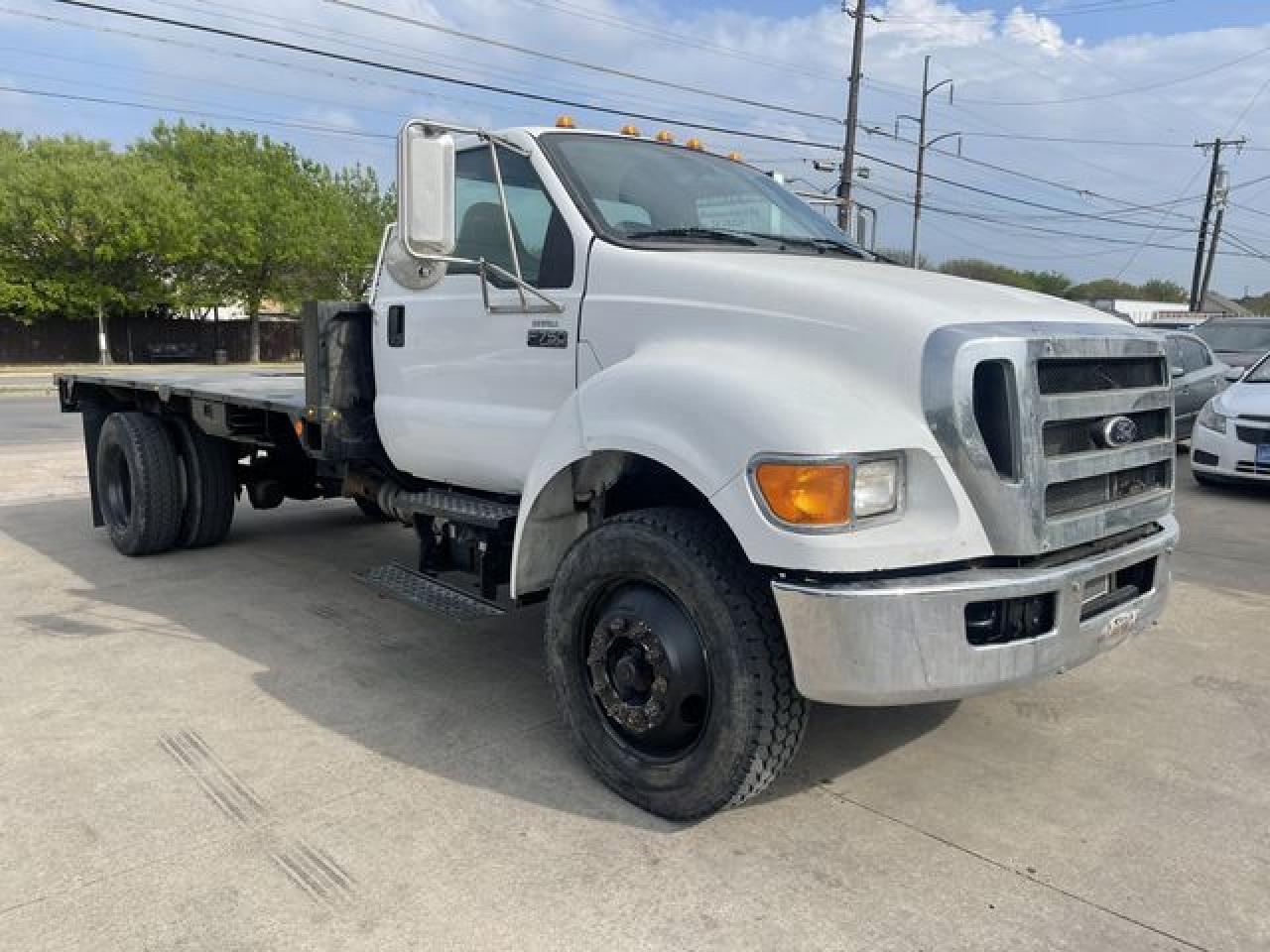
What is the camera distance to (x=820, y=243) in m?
3.99

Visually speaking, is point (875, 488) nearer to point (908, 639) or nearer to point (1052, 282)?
point (908, 639)

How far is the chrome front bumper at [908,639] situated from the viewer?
259 cm

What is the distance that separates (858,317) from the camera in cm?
287

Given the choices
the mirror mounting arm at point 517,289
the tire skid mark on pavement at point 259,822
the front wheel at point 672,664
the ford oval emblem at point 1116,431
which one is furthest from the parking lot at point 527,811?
the mirror mounting arm at point 517,289

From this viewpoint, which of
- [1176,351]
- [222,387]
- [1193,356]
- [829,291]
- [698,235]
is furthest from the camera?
[1193,356]

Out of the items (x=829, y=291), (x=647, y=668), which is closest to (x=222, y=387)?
(x=647, y=668)

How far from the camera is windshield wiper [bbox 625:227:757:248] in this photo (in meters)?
3.58

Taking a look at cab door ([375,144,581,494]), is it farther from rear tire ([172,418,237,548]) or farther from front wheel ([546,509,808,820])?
rear tire ([172,418,237,548])

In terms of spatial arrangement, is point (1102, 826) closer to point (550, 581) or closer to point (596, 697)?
point (596, 697)

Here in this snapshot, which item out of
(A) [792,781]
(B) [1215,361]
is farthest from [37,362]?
(A) [792,781]

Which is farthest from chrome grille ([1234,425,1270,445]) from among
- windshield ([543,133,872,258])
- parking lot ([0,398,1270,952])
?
windshield ([543,133,872,258])

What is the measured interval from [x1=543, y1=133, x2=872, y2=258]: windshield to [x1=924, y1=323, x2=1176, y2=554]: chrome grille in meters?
1.17

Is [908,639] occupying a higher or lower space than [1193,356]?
lower

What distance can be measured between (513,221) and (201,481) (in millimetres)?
3730
